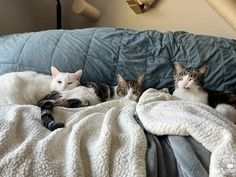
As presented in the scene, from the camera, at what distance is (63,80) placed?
1437 millimetres

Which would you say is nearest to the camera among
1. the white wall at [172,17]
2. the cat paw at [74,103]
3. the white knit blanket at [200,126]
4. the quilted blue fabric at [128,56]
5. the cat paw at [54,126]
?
the white knit blanket at [200,126]

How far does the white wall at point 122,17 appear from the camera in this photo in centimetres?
197

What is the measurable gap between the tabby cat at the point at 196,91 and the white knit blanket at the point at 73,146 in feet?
1.37

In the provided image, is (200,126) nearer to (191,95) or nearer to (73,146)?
(73,146)

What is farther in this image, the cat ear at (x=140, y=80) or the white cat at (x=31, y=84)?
the cat ear at (x=140, y=80)

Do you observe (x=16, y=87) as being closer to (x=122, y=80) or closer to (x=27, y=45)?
(x=27, y=45)

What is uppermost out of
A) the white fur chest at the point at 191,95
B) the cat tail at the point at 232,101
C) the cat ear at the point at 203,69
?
the cat ear at the point at 203,69

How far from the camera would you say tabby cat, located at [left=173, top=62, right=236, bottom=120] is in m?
1.39

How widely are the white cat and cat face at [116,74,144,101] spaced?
19 cm

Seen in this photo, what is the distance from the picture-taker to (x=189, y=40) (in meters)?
1.60

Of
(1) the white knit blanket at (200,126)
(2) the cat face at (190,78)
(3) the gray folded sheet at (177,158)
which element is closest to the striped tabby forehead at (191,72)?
(2) the cat face at (190,78)

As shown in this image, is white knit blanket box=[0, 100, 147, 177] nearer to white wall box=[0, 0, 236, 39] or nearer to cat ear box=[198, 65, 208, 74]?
cat ear box=[198, 65, 208, 74]

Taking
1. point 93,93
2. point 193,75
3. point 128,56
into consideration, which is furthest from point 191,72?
point 93,93

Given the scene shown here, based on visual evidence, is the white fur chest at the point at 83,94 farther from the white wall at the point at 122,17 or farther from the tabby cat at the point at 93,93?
the white wall at the point at 122,17
